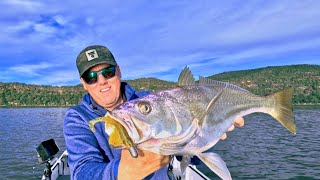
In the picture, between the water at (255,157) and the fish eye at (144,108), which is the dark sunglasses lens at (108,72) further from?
the water at (255,157)

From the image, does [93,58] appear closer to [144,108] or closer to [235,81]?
[144,108]

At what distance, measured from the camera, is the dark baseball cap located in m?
4.48

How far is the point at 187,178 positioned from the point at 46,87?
654ft

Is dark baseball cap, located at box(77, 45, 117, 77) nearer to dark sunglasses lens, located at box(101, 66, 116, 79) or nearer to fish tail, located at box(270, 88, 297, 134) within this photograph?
dark sunglasses lens, located at box(101, 66, 116, 79)

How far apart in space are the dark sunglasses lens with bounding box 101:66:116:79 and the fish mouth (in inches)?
71.7

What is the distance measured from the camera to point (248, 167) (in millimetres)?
27203

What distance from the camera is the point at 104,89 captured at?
463 cm

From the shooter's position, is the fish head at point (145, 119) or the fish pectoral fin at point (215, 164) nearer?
the fish head at point (145, 119)

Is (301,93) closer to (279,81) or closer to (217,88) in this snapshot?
(279,81)

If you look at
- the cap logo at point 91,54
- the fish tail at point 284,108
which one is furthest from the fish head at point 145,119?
the cap logo at point 91,54

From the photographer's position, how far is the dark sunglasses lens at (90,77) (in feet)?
14.9

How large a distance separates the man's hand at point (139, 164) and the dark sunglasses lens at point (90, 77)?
1.70 m

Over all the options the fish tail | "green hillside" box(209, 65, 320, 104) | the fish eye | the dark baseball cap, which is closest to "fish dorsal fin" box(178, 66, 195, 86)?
the fish eye

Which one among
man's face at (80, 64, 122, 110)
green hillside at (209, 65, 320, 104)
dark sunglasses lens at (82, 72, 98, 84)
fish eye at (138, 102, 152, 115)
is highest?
green hillside at (209, 65, 320, 104)
